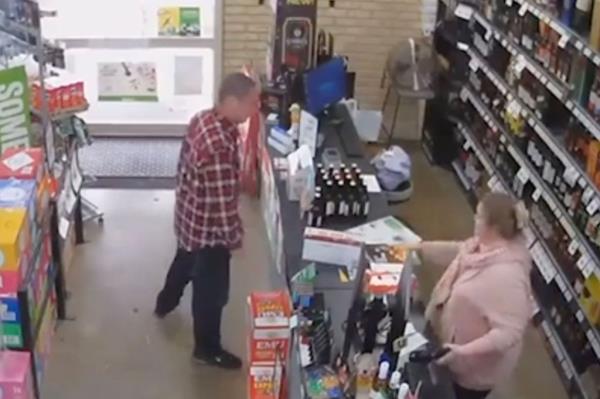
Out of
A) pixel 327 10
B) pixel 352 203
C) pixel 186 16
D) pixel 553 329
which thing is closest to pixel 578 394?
pixel 553 329

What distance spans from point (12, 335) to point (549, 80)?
3.63 meters

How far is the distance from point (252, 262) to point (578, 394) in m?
2.35

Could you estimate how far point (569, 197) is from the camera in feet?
18.1

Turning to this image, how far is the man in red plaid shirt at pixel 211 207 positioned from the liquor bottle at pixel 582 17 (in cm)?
193

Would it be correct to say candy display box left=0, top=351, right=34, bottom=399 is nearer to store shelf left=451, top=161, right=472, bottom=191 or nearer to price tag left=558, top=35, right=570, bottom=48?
price tag left=558, top=35, right=570, bottom=48

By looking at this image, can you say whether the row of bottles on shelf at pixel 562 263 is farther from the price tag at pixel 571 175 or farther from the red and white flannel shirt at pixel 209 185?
the red and white flannel shirt at pixel 209 185

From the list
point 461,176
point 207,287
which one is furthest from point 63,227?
point 461,176

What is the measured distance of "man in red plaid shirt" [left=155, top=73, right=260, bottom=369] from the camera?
4723 mm

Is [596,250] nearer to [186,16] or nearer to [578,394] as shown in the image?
[578,394]

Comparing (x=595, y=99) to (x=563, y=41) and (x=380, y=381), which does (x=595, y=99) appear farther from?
(x=380, y=381)

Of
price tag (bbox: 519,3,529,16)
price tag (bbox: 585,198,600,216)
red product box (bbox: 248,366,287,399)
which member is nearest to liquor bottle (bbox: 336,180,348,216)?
red product box (bbox: 248,366,287,399)

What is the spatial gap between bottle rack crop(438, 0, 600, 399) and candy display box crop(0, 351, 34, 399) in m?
2.95

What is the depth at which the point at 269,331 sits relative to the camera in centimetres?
444

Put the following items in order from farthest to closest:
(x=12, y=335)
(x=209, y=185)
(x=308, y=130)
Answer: (x=308, y=130) < (x=209, y=185) < (x=12, y=335)
